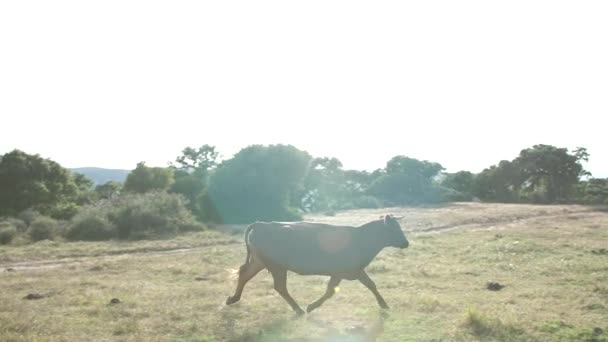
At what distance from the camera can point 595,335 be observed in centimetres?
934

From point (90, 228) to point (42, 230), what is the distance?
8.92 ft

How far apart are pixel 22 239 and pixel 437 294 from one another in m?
25.1

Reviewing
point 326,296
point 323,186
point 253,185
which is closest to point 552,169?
point 323,186

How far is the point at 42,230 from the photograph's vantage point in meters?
31.9

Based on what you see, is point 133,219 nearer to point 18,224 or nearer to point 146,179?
point 18,224

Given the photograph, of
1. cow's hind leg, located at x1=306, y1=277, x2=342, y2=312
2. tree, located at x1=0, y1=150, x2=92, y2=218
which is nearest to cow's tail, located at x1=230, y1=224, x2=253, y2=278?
cow's hind leg, located at x1=306, y1=277, x2=342, y2=312

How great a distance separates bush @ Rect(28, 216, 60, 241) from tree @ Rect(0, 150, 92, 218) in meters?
6.32

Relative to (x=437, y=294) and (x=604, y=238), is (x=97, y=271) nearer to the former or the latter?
(x=437, y=294)

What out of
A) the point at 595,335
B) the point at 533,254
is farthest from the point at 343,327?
the point at 533,254

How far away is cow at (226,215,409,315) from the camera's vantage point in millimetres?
11430

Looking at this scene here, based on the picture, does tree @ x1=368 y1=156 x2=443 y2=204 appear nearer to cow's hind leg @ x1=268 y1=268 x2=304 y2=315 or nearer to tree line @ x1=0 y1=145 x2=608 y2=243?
tree line @ x1=0 y1=145 x2=608 y2=243

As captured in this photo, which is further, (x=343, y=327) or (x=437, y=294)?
(x=437, y=294)

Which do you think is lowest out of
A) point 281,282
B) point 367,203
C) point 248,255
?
point 281,282

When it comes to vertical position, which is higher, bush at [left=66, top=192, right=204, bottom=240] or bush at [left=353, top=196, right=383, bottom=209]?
bush at [left=353, top=196, right=383, bottom=209]
